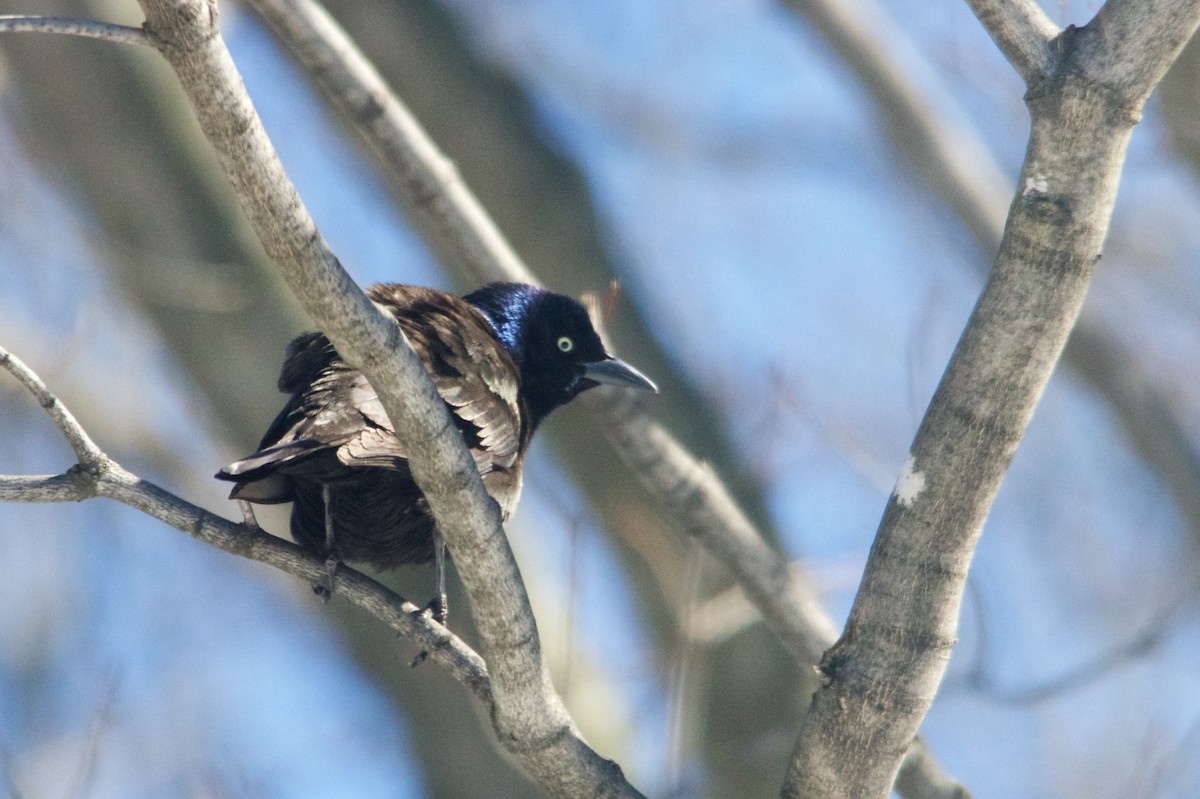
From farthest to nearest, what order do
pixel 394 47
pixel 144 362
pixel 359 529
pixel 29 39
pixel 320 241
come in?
pixel 144 362 < pixel 394 47 < pixel 29 39 < pixel 359 529 < pixel 320 241

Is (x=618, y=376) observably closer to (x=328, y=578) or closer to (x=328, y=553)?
(x=328, y=553)

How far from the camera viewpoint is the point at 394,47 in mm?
6359

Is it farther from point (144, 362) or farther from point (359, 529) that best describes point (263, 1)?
point (144, 362)

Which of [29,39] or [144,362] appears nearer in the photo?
[29,39]

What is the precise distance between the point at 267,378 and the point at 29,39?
2.03m

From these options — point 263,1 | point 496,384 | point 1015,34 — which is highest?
point 263,1

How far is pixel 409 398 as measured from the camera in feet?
7.75

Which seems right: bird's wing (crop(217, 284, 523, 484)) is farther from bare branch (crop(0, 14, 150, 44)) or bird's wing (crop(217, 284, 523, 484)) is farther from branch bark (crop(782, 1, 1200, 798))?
branch bark (crop(782, 1, 1200, 798))

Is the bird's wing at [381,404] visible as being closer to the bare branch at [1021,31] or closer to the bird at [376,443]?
the bird at [376,443]

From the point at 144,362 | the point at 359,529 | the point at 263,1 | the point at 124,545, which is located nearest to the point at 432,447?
the point at 359,529

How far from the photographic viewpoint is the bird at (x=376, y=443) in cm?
298

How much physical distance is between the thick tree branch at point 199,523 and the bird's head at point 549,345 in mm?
1817

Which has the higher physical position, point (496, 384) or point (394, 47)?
point (394, 47)

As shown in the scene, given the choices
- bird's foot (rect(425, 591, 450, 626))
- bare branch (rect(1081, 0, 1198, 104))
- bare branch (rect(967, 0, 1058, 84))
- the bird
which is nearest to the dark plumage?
the bird
